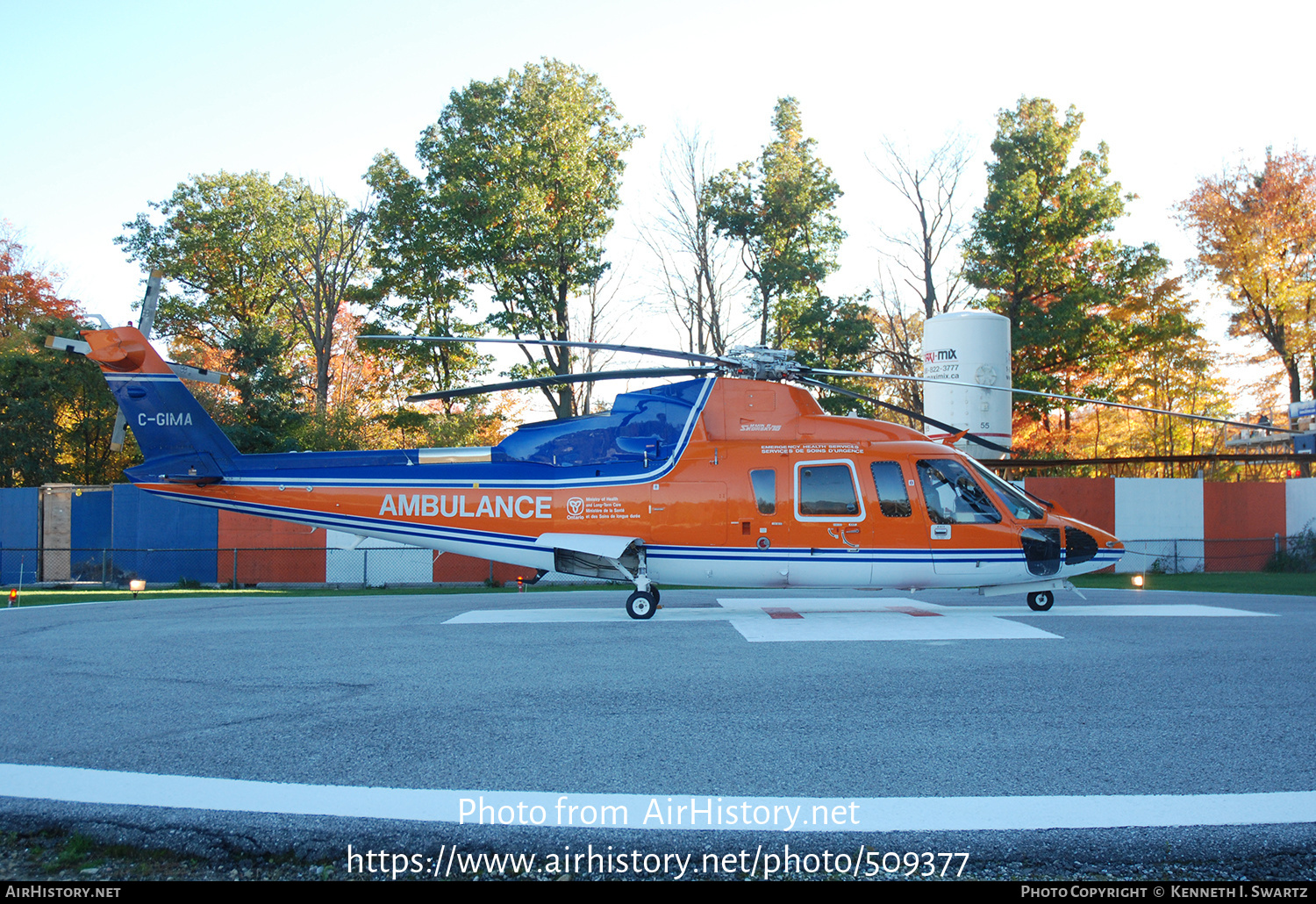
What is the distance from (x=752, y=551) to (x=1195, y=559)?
19623mm

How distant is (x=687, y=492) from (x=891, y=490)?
278 centimetres

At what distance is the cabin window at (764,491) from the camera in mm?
11047

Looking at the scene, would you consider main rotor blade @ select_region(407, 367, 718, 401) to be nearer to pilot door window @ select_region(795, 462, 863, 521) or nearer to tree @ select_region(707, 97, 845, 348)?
pilot door window @ select_region(795, 462, 863, 521)

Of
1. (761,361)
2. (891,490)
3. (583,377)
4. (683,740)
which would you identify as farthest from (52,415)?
(683,740)

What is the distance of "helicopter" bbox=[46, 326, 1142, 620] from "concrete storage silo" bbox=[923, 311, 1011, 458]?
10574 millimetres

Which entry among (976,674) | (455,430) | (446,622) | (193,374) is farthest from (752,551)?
(455,430)

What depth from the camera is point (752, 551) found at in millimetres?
11008

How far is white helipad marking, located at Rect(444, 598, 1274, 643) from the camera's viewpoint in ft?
27.8

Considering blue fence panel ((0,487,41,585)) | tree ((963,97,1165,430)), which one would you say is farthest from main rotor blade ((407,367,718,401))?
tree ((963,97,1165,430))

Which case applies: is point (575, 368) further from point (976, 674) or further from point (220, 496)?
point (976, 674)

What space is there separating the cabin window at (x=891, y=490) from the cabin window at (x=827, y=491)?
35 cm

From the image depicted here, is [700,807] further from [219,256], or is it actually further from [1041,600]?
[219,256]

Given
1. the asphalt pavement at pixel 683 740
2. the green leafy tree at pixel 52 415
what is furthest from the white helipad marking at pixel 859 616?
the green leafy tree at pixel 52 415

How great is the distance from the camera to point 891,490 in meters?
11.1
